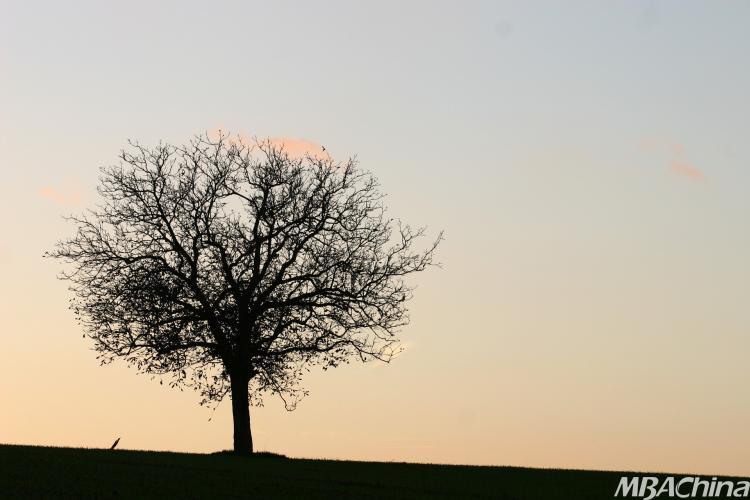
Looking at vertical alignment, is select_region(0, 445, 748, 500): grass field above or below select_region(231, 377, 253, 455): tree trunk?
below

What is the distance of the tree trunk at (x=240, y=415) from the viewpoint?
50.8 metres

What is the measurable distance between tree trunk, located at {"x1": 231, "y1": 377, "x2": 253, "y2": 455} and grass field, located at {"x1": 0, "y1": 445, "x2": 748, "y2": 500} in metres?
1.64

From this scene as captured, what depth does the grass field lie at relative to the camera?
33812 mm

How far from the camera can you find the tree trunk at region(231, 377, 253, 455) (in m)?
50.8

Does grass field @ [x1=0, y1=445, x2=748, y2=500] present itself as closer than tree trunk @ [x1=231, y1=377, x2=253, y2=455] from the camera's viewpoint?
Yes

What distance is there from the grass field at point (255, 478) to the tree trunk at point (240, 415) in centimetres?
164

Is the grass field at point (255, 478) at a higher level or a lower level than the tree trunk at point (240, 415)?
lower

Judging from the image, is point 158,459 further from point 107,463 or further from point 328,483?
point 328,483

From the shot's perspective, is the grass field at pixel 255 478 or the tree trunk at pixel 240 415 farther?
the tree trunk at pixel 240 415

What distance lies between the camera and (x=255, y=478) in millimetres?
38688

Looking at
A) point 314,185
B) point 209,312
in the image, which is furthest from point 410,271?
point 209,312

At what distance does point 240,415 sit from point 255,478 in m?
12.3

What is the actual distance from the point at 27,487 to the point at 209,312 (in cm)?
1809

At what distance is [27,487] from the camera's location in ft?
108
